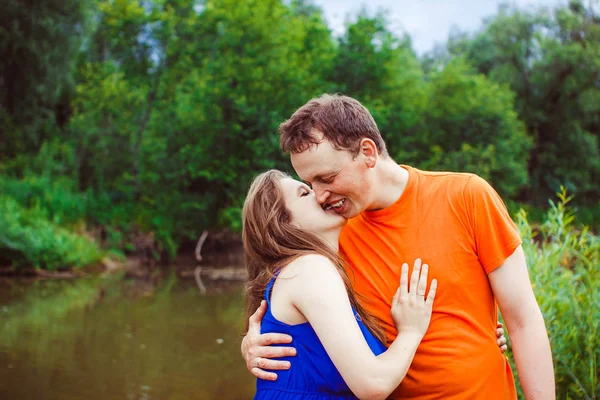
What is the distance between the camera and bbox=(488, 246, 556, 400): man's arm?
2.25 meters

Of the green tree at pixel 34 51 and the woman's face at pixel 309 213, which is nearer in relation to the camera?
the woman's face at pixel 309 213

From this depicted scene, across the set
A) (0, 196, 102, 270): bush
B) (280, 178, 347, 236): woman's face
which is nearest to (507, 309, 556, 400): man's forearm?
(280, 178, 347, 236): woman's face

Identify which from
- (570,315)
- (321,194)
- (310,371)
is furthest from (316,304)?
(570,315)

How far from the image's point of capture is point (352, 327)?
2207mm

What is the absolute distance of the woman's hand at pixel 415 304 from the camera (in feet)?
7.58

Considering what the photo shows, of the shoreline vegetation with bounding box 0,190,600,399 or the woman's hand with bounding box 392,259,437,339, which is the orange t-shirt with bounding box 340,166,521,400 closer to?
the woman's hand with bounding box 392,259,437,339

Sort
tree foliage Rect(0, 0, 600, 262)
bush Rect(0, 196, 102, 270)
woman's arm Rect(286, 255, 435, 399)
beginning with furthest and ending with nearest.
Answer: tree foliage Rect(0, 0, 600, 262)
bush Rect(0, 196, 102, 270)
woman's arm Rect(286, 255, 435, 399)

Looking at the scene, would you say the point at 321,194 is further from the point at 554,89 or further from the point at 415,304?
the point at 554,89

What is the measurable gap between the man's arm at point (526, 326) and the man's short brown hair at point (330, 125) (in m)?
0.70

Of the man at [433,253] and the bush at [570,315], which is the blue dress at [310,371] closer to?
the man at [433,253]

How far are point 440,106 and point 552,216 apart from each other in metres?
22.8

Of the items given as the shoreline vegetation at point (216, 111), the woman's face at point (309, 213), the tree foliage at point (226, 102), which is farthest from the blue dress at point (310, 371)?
the tree foliage at point (226, 102)

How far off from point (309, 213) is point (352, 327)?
0.55m

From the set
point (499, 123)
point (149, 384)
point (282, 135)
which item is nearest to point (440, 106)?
point (499, 123)
